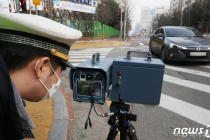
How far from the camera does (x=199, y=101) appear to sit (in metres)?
3.79

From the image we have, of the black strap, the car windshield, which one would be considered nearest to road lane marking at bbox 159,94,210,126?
the black strap

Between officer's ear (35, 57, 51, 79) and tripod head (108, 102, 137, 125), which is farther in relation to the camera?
tripod head (108, 102, 137, 125)

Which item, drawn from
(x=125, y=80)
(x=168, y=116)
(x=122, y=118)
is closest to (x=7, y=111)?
(x=125, y=80)

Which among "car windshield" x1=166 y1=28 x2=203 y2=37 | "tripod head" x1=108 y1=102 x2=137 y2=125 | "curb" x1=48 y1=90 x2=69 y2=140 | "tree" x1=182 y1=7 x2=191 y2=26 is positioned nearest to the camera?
"tripod head" x1=108 y1=102 x2=137 y2=125

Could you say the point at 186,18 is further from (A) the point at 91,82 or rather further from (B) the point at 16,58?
(B) the point at 16,58

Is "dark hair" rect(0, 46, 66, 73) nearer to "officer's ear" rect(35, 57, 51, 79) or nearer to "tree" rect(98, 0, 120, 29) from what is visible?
"officer's ear" rect(35, 57, 51, 79)

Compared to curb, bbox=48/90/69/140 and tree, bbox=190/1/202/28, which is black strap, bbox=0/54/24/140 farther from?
tree, bbox=190/1/202/28

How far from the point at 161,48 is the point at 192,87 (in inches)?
140

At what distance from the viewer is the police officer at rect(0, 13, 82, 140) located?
0.81 metres

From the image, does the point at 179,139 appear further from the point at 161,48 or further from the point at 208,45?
the point at 161,48

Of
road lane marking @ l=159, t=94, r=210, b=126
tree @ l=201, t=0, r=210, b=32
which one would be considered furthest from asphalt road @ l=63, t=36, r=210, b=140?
tree @ l=201, t=0, r=210, b=32

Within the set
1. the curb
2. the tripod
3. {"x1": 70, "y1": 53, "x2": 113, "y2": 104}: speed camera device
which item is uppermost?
{"x1": 70, "y1": 53, "x2": 113, "y2": 104}: speed camera device

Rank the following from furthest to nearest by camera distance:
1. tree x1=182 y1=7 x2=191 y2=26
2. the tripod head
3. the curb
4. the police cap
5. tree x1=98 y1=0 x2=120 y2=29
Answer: tree x1=182 y1=7 x2=191 y2=26, tree x1=98 y1=0 x2=120 y2=29, the curb, the tripod head, the police cap

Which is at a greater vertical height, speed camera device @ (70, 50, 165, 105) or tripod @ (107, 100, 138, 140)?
speed camera device @ (70, 50, 165, 105)
